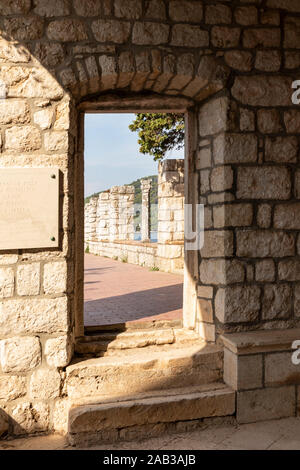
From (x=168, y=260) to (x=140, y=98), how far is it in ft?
17.1

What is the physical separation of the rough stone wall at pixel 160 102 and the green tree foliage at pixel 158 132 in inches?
231

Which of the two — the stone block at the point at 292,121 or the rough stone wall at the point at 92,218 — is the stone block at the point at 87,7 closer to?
the stone block at the point at 292,121

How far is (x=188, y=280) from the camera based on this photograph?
142 inches

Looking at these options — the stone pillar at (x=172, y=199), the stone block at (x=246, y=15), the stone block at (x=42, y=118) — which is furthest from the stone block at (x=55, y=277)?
the stone pillar at (x=172, y=199)

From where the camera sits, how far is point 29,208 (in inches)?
117

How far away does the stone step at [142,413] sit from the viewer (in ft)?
9.06

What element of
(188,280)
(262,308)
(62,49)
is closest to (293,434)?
(262,308)

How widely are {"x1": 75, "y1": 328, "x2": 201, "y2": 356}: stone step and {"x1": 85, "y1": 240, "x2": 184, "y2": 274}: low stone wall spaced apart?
4445 mm

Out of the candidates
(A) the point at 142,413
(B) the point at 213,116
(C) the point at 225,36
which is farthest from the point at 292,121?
(A) the point at 142,413

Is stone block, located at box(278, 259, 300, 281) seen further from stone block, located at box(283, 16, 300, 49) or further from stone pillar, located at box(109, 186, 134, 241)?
stone pillar, located at box(109, 186, 134, 241)

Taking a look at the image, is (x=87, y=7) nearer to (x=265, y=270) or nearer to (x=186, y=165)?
(x=186, y=165)

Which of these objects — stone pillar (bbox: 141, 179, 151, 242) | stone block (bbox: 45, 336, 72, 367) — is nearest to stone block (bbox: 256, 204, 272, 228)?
stone block (bbox: 45, 336, 72, 367)

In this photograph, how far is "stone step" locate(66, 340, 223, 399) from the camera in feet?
9.71

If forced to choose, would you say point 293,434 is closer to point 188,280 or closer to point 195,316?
point 195,316
